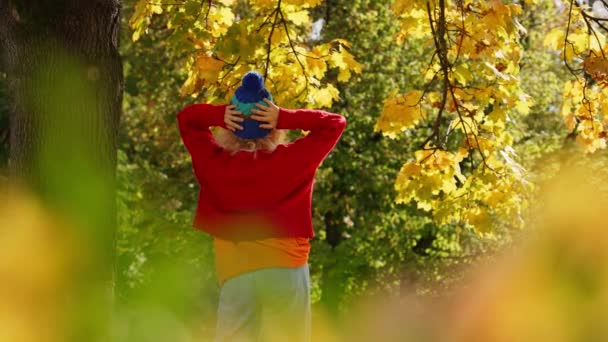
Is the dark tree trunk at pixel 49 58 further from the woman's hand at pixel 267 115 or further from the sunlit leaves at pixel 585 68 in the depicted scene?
the sunlit leaves at pixel 585 68

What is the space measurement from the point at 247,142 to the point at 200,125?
0.28 metres

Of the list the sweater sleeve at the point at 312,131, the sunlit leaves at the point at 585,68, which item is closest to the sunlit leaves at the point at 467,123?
the sunlit leaves at the point at 585,68

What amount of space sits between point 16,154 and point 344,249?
1468 centimetres

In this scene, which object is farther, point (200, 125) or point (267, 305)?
point (200, 125)

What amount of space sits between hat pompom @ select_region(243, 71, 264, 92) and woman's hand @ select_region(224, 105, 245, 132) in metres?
0.12

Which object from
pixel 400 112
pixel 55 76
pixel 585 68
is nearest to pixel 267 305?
pixel 55 76

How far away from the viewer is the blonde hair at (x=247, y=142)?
12.2 feet

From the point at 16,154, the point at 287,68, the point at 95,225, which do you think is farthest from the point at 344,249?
the point at 95,225

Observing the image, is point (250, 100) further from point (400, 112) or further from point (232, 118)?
point (400, 112)

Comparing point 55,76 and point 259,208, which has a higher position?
point 55,76

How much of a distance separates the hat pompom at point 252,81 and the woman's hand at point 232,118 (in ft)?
0.38

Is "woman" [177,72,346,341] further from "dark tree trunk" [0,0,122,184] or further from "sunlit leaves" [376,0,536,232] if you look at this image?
"sunlit leaves" [376,0,536,232]

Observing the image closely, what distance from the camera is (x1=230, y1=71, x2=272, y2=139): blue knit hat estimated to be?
369 centimetres

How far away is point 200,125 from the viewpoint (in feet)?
12.7
